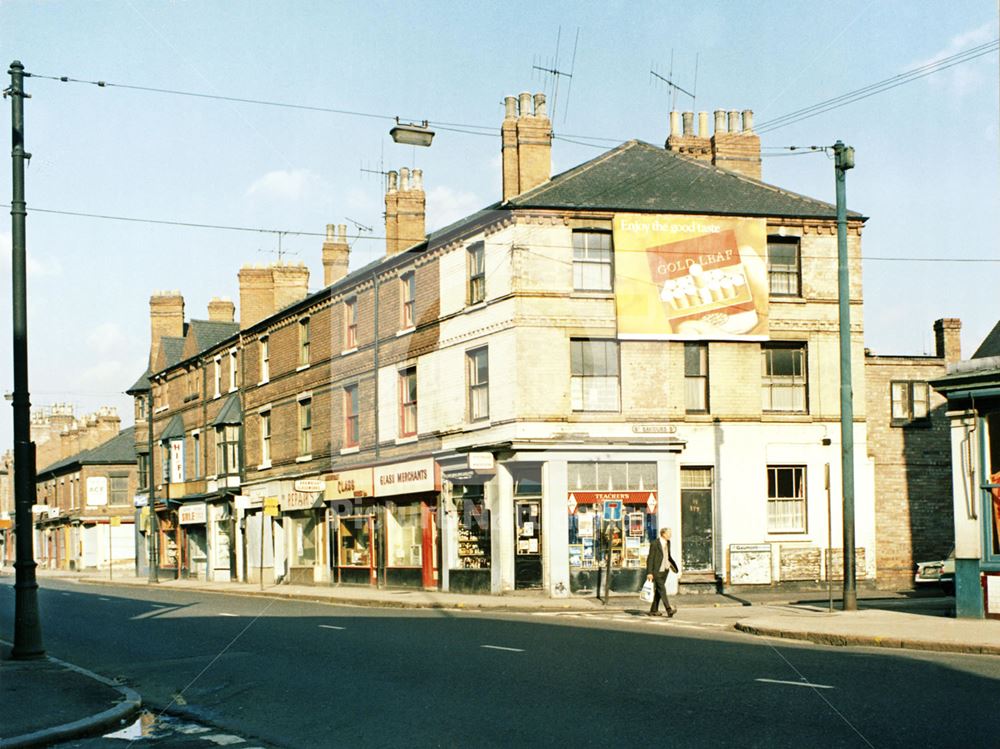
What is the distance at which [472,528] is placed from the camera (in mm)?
32781

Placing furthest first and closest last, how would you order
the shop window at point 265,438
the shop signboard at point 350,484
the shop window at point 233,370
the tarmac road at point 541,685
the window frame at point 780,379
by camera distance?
the shop window at point 233,370
the shop window at point 265,438
the shop signboard at point 350,484
the window frame at point 780,379
the tarmac road at point 541,685

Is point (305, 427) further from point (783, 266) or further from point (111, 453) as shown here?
point (111, 453)

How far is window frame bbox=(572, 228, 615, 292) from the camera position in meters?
31.5

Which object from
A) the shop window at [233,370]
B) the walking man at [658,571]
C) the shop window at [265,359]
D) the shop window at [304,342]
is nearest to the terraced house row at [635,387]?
the walking man at [658,571]

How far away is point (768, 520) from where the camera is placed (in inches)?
1259

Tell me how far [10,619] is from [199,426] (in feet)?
88.0

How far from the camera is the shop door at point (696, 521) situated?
103 feet

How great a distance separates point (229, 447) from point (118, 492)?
98.6 ft

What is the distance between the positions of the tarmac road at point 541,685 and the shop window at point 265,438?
81.1 feet

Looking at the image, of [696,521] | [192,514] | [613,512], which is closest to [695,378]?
[696,521]

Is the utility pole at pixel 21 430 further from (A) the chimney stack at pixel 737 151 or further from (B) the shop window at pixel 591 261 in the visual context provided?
(A) the chimney stack at pixel 737 151

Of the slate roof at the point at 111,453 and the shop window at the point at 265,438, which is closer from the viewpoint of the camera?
the shop window at the point at 265,438

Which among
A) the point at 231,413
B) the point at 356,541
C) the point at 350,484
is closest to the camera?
the point at 350,484

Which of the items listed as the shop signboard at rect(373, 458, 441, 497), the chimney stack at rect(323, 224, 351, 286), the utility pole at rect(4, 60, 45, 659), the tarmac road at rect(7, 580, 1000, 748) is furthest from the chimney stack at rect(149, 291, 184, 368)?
the utility pole at rect(4, 60, 45, 659)
